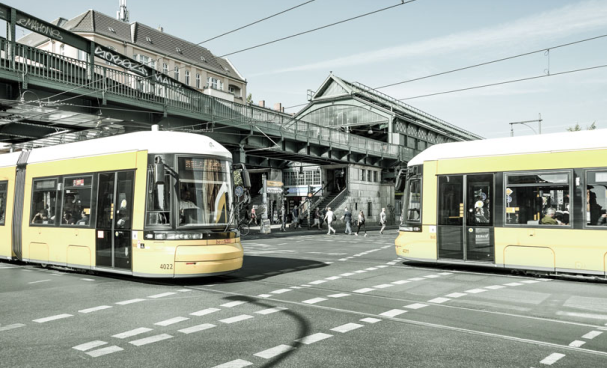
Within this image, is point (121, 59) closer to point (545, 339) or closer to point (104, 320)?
point (104, 320)

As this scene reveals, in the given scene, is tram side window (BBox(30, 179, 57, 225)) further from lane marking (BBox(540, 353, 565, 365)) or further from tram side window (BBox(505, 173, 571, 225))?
lane marking (BBox(540, 353, 565, 365))

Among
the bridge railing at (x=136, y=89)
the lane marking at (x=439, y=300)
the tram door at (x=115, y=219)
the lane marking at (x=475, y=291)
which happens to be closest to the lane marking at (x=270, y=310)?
the lane marking at (x=439, y=300)

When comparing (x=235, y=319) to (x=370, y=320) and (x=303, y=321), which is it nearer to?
(x=303, y=321)

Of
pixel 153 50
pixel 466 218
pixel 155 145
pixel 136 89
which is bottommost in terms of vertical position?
pixel 466 218

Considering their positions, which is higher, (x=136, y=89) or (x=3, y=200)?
(x=136, y=89)

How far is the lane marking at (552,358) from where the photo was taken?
5.16 meters

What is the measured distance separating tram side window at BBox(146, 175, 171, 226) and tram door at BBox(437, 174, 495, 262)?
683cm

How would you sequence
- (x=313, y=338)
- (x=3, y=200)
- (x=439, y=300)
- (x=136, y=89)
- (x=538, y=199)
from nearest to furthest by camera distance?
(x=313, y=338) → (x=439, y=300) → (x=538, y=199) → (x=3, y=200) → (x=136, y=89)

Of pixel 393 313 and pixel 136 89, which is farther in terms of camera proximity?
pixel 136 89

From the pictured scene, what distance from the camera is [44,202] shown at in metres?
13.2

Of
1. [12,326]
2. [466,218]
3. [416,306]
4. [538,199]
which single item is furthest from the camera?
[466,218]

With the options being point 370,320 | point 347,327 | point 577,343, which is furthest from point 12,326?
point 577,343

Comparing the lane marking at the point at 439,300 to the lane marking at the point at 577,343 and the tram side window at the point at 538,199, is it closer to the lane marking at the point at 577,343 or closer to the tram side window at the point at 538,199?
the lane marking at the point at 577,343

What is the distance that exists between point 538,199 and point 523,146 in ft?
4.21
